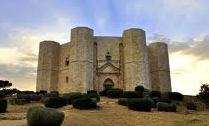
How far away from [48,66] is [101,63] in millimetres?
9350

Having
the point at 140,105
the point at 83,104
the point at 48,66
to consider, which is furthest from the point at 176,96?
the point at 48,66

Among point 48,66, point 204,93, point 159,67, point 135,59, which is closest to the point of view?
point 204,93

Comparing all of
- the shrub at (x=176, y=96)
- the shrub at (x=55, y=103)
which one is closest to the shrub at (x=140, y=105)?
the shrub at (x=55, y=103)

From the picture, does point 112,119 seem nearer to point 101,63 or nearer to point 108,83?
point 108,83

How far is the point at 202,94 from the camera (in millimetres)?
41719

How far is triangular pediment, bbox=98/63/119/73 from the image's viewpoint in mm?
51062

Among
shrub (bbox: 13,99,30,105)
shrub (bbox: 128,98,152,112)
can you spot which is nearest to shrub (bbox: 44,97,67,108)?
shrub (bbox: 128,98,152,112)

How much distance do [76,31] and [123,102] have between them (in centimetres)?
2247

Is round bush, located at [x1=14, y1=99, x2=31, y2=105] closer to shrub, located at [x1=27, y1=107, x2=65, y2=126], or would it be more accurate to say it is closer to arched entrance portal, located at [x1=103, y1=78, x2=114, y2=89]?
shrub, located at [x1=27, y1=107, x2=65, y2=126]

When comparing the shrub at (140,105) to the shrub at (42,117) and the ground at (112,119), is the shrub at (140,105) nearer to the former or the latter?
the ground at (112,119)

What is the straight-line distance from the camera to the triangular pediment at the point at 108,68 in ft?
168

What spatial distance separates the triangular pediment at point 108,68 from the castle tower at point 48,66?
332 inches

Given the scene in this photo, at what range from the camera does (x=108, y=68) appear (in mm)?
51344

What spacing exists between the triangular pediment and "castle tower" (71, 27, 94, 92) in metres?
2.19
